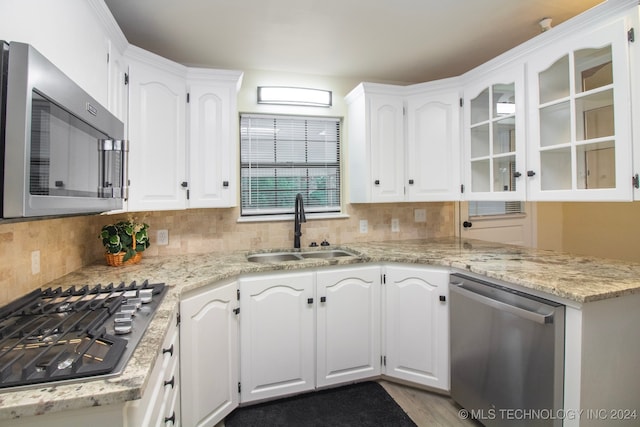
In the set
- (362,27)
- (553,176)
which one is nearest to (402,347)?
(553,176)

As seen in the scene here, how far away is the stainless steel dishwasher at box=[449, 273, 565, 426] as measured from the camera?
1.34 metres

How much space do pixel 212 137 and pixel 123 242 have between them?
2.86 feet

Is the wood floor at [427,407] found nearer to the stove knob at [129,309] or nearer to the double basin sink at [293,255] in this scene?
the double basin sink at [293,255]

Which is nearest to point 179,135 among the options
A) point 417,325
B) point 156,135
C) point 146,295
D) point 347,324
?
point 156,135

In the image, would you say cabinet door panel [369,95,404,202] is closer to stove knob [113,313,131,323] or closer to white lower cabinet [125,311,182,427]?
white lower cabinet [125,311,182,427]

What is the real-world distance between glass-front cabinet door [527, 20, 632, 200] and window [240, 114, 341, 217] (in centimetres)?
151

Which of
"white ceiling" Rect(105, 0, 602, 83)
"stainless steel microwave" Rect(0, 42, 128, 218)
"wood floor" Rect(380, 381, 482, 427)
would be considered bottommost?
"wood floor" Rect(380, 381, 482, 427)

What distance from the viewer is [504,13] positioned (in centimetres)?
188

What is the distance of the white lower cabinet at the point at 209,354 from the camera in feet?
5.05

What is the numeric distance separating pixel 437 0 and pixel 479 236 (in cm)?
214

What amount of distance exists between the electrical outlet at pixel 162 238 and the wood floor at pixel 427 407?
1.88m

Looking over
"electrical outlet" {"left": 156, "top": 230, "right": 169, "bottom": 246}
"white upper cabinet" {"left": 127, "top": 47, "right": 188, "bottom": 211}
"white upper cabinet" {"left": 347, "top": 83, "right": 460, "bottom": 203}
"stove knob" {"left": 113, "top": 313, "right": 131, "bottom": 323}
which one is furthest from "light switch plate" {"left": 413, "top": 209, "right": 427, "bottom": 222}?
"stove knob" {"left": 113, "top": 313, "right": 131, "bottom": 323}

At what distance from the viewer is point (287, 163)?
271 cm

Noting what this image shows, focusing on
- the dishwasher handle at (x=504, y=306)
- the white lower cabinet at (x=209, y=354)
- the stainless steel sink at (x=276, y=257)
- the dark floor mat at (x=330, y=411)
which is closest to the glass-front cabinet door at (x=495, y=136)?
the dishwasher handle at (x=504, y=306)
